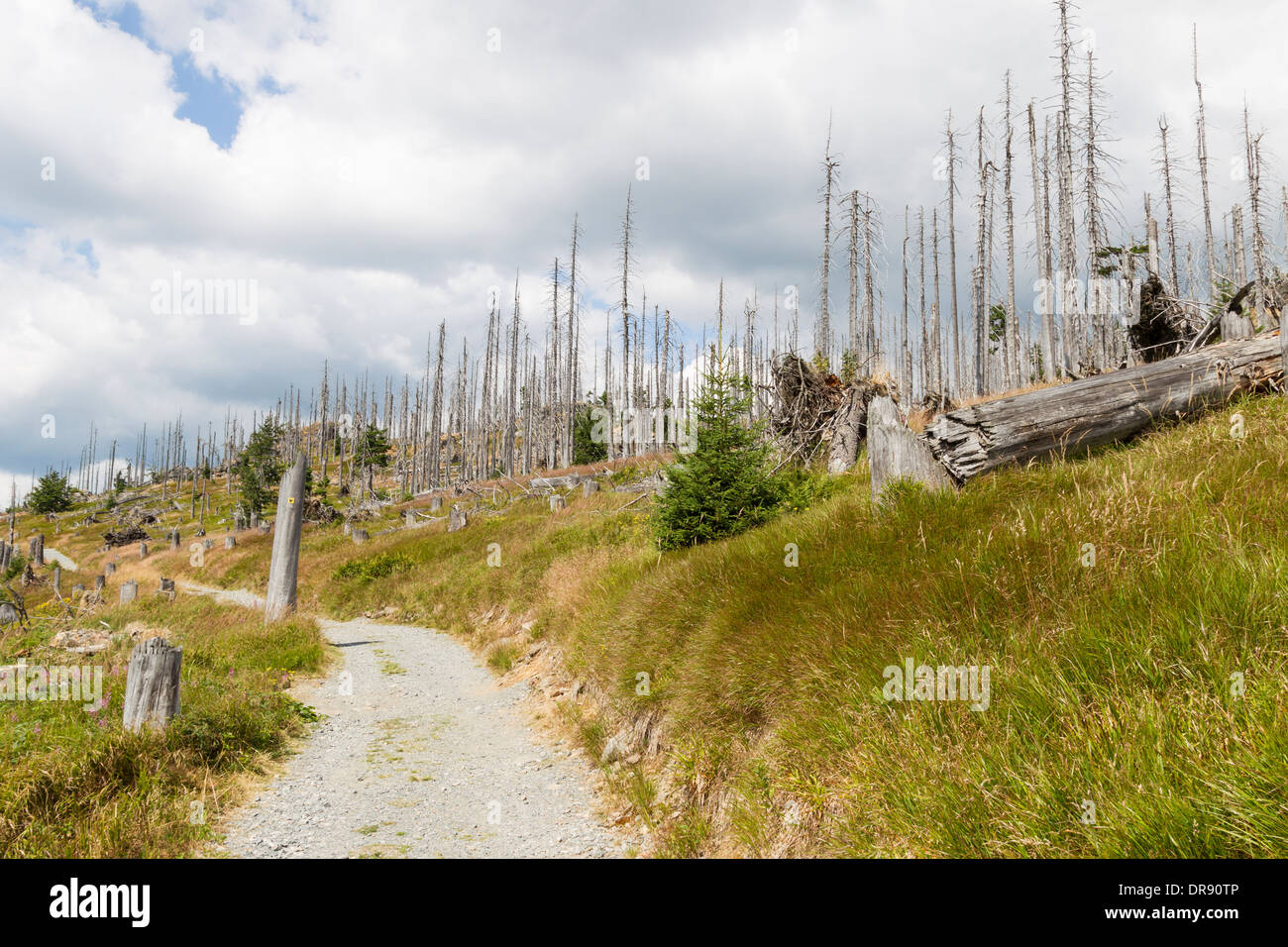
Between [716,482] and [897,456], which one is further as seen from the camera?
[716,482]

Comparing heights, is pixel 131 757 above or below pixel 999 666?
below

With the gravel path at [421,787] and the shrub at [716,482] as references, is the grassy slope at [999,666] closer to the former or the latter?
the gravel path at [421,787]

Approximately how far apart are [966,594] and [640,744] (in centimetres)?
334

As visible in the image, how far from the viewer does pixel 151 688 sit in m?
5.38

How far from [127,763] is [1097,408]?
32.4 feet

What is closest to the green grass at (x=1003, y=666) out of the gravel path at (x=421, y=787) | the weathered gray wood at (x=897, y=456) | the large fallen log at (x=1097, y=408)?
the large fallen log at (x=1097, y=408)

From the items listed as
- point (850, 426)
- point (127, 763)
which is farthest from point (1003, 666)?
point (850, 426)

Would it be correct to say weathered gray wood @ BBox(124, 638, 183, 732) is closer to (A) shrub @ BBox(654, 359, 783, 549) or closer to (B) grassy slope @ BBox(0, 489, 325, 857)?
(B) grassy slope @ BBox(0, 489, 325, 857)

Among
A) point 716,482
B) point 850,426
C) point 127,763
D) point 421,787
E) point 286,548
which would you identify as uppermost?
point 850,426

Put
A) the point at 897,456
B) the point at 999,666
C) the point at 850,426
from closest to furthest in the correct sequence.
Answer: the point at 999,666, the point at 897,456, the point at 850,426

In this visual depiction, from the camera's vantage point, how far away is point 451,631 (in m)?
14.6

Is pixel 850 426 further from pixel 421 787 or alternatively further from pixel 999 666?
pixel 421 787

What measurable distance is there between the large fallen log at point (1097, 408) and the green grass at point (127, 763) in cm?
745
